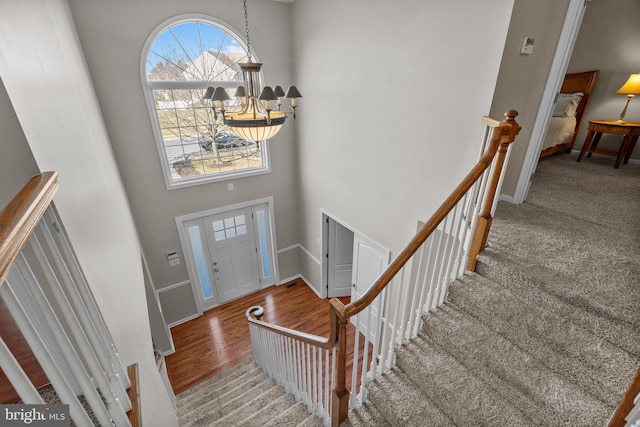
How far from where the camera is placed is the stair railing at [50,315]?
0.70 m

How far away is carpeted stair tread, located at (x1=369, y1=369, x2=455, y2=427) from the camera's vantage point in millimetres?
1902

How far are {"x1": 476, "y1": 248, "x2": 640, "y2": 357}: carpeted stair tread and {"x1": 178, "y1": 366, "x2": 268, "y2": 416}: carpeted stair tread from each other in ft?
10.1

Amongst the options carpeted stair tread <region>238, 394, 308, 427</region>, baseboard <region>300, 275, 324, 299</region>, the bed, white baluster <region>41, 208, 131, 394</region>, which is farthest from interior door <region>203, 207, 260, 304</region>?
the bed

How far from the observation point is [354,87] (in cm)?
393

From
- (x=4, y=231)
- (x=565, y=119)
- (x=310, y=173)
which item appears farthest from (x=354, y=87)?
(x=4, y=231)

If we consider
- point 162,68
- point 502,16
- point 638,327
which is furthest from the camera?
point 162,68

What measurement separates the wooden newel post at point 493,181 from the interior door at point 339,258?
3245 millimetres

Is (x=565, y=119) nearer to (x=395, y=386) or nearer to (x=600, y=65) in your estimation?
(x=600, y=65)

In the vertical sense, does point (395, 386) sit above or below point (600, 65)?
below

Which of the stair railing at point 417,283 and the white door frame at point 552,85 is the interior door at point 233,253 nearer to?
the stair railing at point 417,283

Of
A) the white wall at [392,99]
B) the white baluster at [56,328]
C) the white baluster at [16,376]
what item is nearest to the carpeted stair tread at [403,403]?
the white baluster at [56,328]

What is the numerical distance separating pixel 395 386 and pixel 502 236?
152cm

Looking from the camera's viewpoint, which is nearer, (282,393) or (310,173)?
(282,393)
